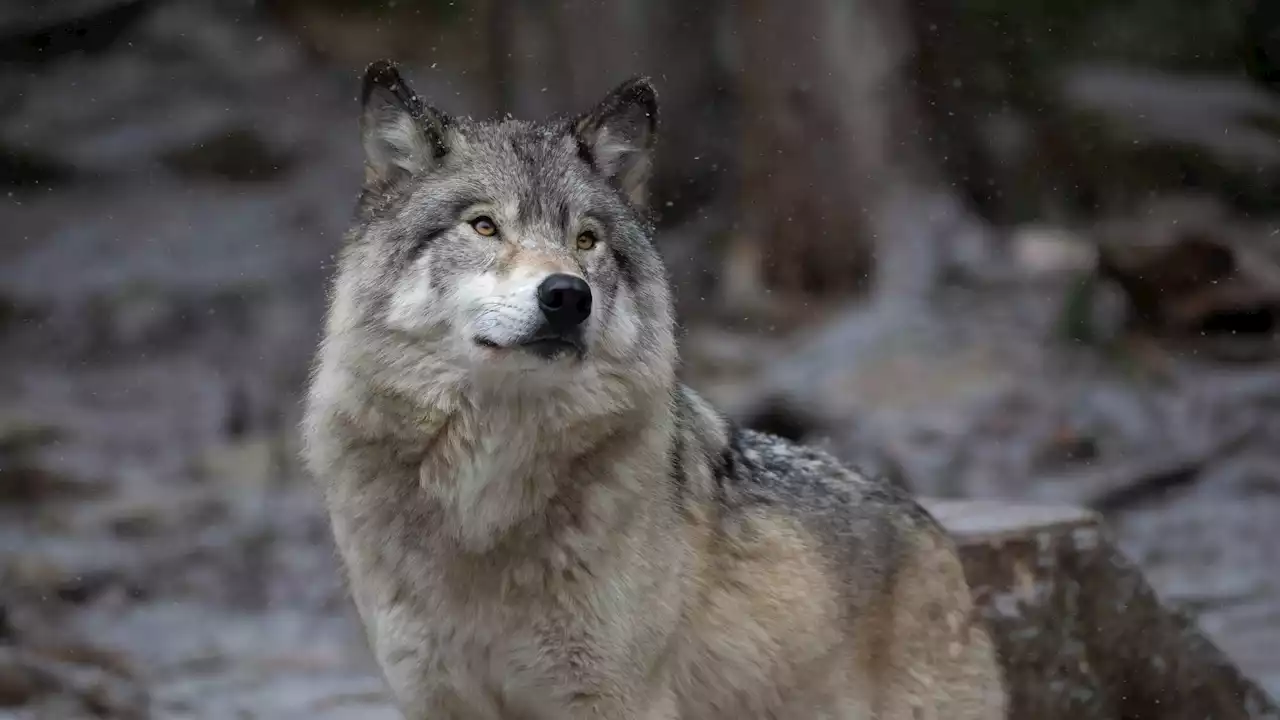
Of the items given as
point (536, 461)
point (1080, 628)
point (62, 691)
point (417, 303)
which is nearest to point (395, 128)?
point (417, 303)

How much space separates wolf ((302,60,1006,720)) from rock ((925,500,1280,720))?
139 cm

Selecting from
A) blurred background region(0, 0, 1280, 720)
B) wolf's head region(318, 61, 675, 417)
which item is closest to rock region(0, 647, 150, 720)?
blurred background region(0, 0, 1280, 720)

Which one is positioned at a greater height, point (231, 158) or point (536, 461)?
point (231, 158)

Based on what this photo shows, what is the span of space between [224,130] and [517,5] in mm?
3950

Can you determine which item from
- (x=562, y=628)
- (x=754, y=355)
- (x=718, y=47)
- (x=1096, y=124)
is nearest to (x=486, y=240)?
(x=562, y=628)

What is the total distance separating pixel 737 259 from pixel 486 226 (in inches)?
335

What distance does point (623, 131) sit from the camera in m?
3.81

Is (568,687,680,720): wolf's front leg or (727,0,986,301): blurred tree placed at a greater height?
(727,0,986,301): blurred tree

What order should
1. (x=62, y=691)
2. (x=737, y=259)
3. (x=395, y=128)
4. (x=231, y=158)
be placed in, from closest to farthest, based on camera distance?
(x=395, y=128)
(x=62, y=691)
(x=737, y=259)
(x=231, y=158)

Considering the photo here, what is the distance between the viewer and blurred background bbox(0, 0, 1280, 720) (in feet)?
29.1

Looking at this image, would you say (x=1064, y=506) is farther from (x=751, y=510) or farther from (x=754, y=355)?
(x=754, y=355)

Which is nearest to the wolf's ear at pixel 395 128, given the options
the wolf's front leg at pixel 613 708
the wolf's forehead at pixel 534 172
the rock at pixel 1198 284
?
the wolf's forehead at pixel 534 172

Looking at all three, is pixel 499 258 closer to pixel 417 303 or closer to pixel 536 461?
pixel 417 303

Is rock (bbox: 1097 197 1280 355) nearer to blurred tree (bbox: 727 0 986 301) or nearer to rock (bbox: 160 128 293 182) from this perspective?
blurred tree (bbox: 727 0 986 301)
